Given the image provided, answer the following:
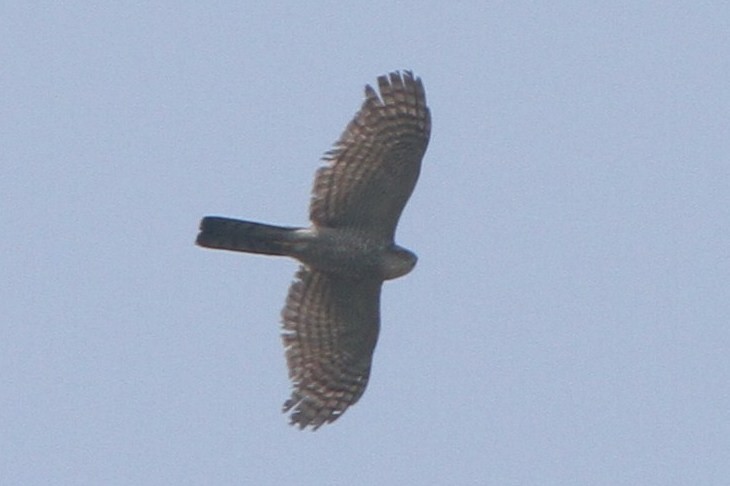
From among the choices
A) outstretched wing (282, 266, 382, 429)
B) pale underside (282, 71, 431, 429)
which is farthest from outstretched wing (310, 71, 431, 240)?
outstretched wing (282, 266, 382, 429)

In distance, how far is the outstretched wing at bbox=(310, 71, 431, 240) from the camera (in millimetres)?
22578

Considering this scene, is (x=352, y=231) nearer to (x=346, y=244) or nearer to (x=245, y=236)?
(x=346, y=244)

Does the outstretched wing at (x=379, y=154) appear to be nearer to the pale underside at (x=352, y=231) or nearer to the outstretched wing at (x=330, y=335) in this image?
the pale underside at (x=352, y=231)

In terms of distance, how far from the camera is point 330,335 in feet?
76.9

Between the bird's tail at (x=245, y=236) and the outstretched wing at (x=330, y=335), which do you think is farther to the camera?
the outstretched wing at (x=330, y=335)

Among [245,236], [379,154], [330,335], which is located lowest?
[330,335]

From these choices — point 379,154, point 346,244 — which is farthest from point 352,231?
point 379,154

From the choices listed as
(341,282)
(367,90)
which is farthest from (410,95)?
(341,282)

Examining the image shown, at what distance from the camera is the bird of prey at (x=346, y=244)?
2262 cm

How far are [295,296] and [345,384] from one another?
936mm

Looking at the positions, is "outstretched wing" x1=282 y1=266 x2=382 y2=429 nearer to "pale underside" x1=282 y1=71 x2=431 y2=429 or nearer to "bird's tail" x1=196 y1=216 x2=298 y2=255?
"pale underside" x1=282 y1=71 x2=431 y2=429

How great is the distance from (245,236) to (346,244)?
37.3 inches

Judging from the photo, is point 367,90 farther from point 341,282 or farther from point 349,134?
point 341,282

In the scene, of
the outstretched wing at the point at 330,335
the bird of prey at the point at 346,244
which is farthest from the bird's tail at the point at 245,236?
the outstretched wing at the point at 330,335
